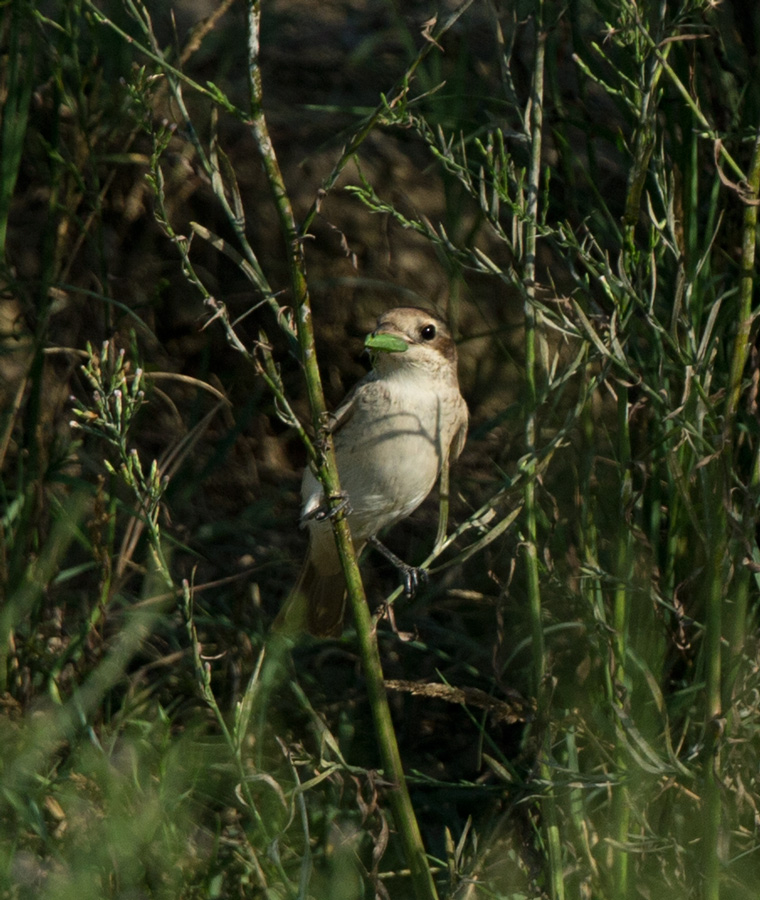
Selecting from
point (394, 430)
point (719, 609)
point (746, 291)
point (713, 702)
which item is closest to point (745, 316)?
point (746, 291)

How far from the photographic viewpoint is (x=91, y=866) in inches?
103

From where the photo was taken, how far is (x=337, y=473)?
239cm

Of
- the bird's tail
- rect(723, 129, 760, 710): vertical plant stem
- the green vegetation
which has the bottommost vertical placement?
the bird's tail

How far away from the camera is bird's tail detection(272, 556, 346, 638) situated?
3688 millimetres

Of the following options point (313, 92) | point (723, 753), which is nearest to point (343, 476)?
point (723, 753)

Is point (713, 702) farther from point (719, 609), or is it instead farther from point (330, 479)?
point (330, 479)

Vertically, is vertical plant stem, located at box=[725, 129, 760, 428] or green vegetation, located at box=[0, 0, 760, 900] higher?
vertical plant stem, located at box=[725, 129, 760, 428]

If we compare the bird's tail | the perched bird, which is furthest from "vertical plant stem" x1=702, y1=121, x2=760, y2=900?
the bird's tail

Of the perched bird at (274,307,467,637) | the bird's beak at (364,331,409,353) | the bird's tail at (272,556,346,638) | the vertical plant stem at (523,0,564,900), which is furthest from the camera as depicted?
the bird's tail at (272,556,346,638)

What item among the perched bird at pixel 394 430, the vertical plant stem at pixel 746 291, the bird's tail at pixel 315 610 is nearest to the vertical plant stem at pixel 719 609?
the vertical plant stem at pixel 746 291

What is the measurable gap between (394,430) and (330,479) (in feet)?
4.36

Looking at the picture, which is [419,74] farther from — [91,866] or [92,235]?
[91,866]

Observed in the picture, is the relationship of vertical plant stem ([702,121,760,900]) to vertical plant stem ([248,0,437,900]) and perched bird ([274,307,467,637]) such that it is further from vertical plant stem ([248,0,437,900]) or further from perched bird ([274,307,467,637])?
perched bird ([274,307,467,637])

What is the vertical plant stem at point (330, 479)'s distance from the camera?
2.13m
